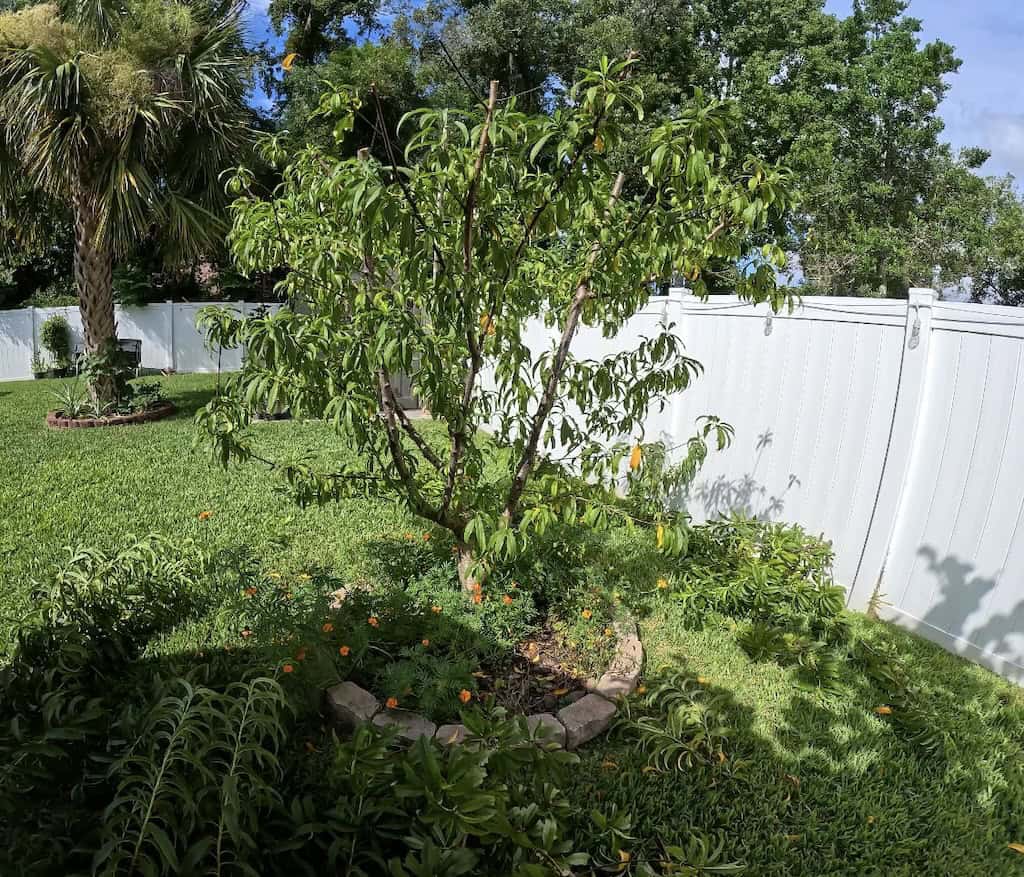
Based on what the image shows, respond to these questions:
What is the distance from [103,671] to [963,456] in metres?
3.83

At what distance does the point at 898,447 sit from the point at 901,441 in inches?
1.4

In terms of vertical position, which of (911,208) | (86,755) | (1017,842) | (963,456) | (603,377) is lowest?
(1017,842)

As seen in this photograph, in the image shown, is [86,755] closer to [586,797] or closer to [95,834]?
[95,834]

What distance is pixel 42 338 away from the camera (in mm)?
13992

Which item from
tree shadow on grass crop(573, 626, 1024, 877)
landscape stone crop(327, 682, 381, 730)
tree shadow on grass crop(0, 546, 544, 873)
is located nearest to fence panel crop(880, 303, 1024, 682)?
tree shadow on grass crop(573, 626, 1024, 877)

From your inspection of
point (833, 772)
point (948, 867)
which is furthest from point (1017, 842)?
point (833, 772)

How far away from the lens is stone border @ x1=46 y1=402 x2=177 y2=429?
7.76 meters

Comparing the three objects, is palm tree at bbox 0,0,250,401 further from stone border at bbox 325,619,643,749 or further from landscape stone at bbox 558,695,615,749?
landscape stone at bbox 558,695,615,749

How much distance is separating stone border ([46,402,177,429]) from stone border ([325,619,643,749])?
268 inches

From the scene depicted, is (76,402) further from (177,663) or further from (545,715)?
(545,715)

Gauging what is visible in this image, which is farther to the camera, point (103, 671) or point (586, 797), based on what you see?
point (103, 671)

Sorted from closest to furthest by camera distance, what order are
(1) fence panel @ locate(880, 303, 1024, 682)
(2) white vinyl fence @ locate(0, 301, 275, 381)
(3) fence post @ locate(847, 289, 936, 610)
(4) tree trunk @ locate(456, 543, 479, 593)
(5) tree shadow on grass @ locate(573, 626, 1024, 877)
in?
(5) tree shadow on grass @ locate(573, 626, 1024, 877), (1) fence panel @ locate(880, 303, 1024, 682), (4) tree trunk @ locate(456, 543, 479, 593), (3) fence post @ locate(847, 289, 936, 610), (2) white vinyl fence @ locate(0, 301, 275, 381)

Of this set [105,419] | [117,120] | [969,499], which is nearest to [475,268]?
[969,499]

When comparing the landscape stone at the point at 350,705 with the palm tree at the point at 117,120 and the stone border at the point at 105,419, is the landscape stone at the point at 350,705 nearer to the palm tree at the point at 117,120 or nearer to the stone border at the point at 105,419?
the stone border at the point at 105,419
